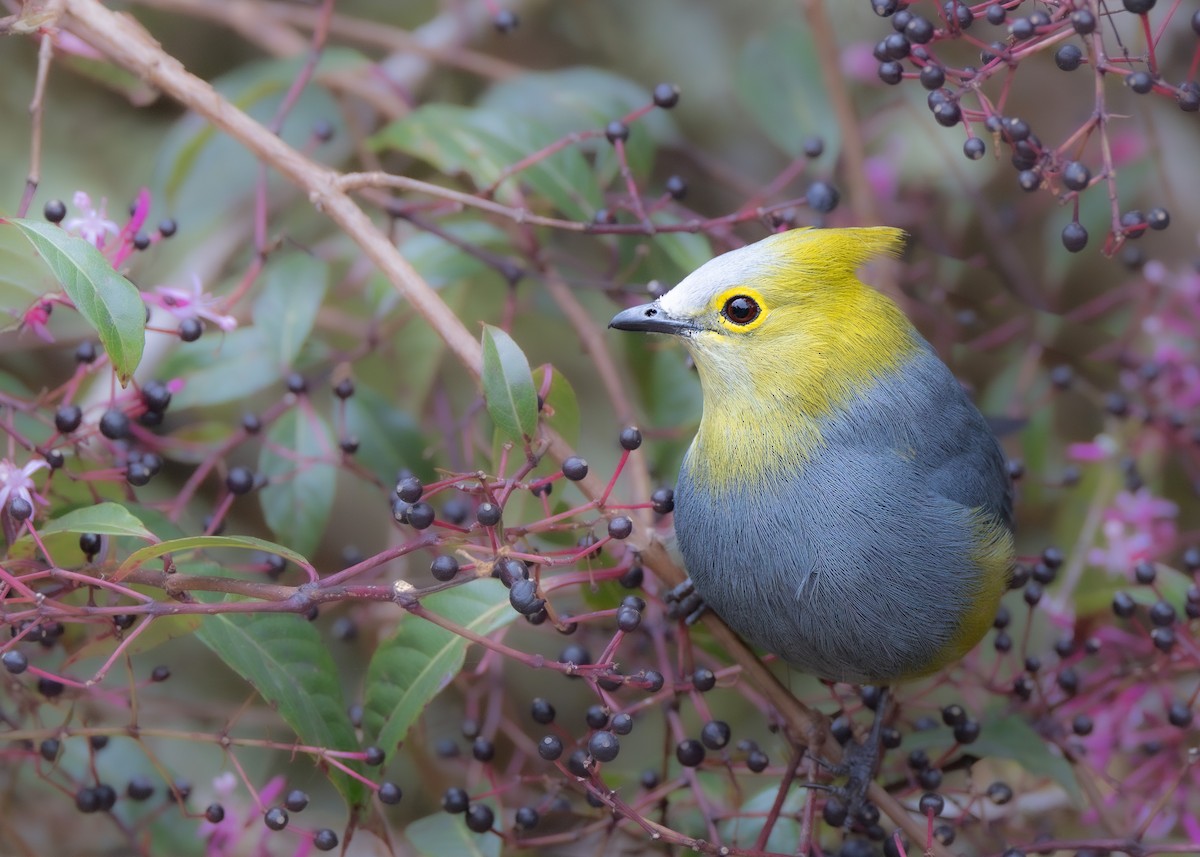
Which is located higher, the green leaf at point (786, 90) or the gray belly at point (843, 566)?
the green leaf at point (786, 90)

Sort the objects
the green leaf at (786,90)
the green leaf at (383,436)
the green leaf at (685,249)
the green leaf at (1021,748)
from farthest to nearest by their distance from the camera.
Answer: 1. the green leaf at (786,90)
2. the green leaf at (383,436)
3. the green leaf at (685,249)
4. the green leaf at (1021,748)

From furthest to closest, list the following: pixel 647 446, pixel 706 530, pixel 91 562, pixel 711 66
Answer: pixel 711 66
pixel 647 446
pixel 706 530
pixel 91 562

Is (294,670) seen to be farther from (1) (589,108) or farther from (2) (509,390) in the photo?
(1) (589,108)

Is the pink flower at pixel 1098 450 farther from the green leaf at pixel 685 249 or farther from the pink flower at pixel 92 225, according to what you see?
the pink flower at pixel 92 225

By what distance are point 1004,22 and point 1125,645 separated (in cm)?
149

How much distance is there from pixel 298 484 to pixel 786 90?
1.95 m

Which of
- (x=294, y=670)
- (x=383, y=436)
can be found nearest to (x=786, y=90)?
(x=383, y=436)

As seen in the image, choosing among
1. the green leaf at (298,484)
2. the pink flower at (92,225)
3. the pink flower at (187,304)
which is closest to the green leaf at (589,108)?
the green leaf at (298,484)

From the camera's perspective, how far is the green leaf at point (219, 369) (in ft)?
9.14

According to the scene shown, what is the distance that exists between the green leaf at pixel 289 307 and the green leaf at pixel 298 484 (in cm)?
17

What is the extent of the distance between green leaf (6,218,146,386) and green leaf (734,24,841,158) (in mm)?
2230

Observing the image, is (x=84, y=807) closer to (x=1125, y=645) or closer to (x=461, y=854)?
(x=461, y=854)

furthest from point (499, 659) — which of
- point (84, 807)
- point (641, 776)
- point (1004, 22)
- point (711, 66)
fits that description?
point (711, 66)

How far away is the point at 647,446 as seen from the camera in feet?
10.8
